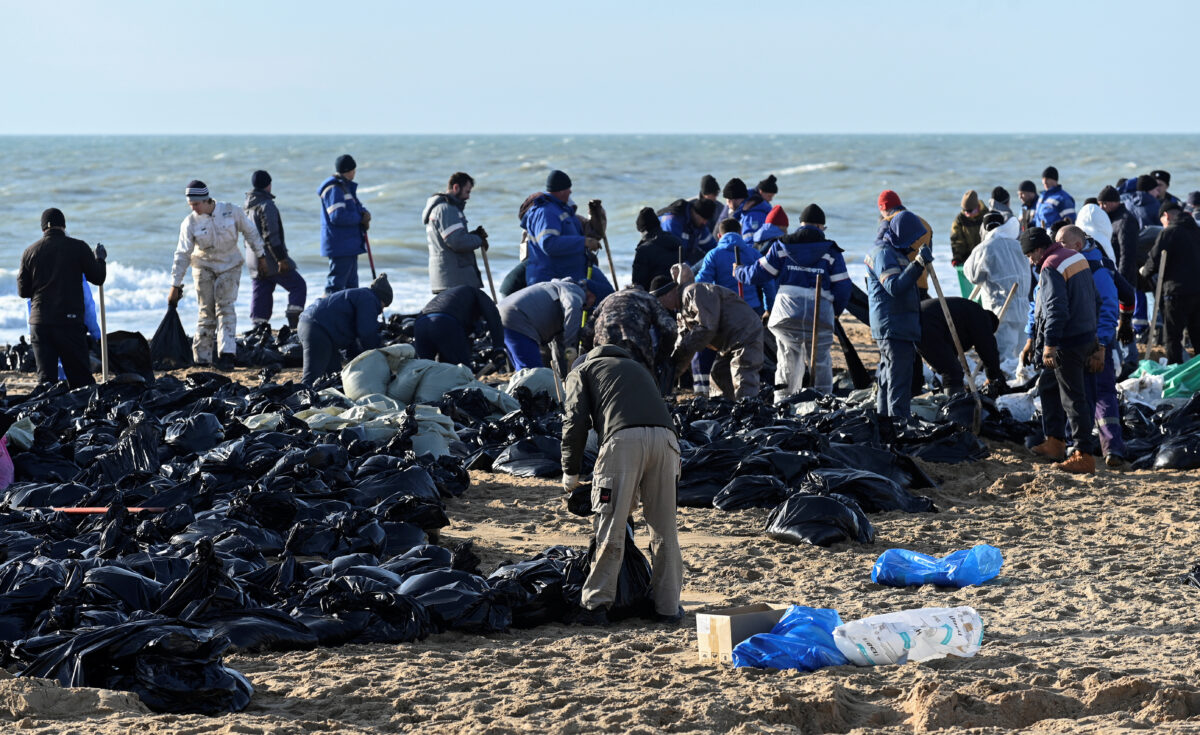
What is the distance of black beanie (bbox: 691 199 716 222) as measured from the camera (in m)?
13.3

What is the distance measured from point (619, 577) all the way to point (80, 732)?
2.35 metres

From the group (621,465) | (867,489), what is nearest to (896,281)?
(867,489)

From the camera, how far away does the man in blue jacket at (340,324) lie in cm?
1116

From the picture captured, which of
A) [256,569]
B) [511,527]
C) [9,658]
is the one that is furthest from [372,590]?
[511,527]

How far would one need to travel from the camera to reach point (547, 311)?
1097 cm

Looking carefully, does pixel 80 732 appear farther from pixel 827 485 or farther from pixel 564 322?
pixel 564 322

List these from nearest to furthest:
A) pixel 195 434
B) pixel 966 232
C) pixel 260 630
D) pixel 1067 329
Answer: pixel 260 630 → pixel 1067 329 → pixel 195 434 → pixel 966 232

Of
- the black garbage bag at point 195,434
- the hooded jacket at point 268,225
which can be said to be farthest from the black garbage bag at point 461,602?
the hooded jacket at point 268,225

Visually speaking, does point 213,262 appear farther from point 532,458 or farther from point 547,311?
point 532,458

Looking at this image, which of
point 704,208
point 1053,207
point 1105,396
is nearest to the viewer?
point 1105,396

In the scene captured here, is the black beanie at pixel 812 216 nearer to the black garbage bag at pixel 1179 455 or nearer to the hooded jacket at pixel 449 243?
the hooded jacket at pixel 449 243

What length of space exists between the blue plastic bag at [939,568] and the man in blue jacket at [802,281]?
452 centimetres

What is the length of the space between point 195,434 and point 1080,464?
5835mm

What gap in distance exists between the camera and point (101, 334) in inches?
468
